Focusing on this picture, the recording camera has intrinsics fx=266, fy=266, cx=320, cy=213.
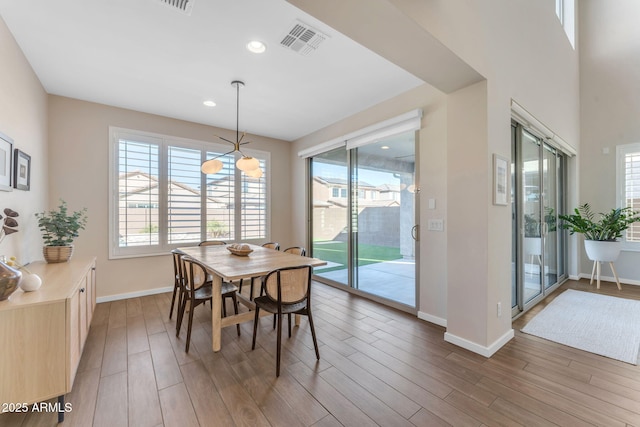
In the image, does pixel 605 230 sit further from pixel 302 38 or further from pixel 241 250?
pixel 241 250

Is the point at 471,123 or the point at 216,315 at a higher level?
the point at 471,123

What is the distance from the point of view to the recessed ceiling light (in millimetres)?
2439

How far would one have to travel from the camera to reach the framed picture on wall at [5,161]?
2.13 metres

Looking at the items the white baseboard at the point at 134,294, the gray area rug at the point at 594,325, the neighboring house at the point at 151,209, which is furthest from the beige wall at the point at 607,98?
the white baseboard at the point at 134,294

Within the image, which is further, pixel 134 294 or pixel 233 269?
pixel 134 294

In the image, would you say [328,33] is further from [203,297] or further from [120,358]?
[120,358]

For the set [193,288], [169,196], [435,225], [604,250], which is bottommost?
[193,288]

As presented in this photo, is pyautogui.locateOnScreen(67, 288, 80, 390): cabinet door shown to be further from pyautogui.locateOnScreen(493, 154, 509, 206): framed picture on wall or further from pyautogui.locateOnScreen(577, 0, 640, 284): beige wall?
pyautogui.locateOnScreen(577, 0, 640, 284): beige wall

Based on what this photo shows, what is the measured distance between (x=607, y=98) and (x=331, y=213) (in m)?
5.62

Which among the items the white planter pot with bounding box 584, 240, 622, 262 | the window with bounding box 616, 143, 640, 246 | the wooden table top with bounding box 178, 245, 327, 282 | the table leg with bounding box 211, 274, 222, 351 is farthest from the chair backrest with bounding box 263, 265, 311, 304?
the window with bounding box 616, 143, 640, 246

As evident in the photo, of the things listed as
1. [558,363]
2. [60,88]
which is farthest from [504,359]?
[60,88]

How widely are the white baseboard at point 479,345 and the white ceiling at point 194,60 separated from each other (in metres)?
2.82

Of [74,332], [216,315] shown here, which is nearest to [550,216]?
[216,315]

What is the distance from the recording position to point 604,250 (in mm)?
4348
